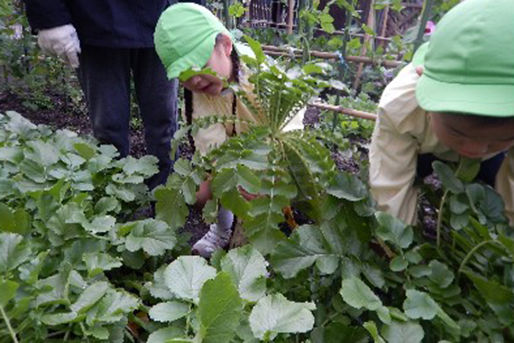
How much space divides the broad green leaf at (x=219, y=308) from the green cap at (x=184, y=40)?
0.84 meters

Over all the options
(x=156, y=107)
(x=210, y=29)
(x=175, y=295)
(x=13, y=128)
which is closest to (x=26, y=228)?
(x=175, y=295)

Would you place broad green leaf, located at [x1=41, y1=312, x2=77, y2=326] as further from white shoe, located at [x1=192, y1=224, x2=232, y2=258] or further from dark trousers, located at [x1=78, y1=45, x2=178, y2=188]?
dark trousers, located at [x1=78, y1=45, x2=178, y2=188]

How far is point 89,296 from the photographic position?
71 centimetres

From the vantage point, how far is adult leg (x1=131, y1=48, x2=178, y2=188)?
75.9 inches

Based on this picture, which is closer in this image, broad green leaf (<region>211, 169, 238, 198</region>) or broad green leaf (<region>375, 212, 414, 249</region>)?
broad green leaf (<region>375, 212, 414, 249</region>)

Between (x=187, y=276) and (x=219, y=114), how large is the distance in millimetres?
901

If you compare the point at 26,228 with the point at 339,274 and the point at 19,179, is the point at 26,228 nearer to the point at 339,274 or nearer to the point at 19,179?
the point at 19,179

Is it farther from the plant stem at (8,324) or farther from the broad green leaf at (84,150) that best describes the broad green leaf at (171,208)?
the plant stem at (8,324)

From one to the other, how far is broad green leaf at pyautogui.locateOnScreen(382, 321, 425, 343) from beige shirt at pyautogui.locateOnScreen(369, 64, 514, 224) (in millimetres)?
467

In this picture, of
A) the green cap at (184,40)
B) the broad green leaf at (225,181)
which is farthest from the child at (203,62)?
the broad green leaf at (225,181)

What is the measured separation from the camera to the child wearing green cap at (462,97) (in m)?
0.84

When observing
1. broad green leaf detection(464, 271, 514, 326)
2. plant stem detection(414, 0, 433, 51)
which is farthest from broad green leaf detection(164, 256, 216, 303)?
plant stem detection(414, 0, 433, 51)

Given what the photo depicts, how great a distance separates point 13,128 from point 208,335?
1.05 m

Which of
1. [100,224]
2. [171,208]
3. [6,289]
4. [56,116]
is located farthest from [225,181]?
[56,116]
